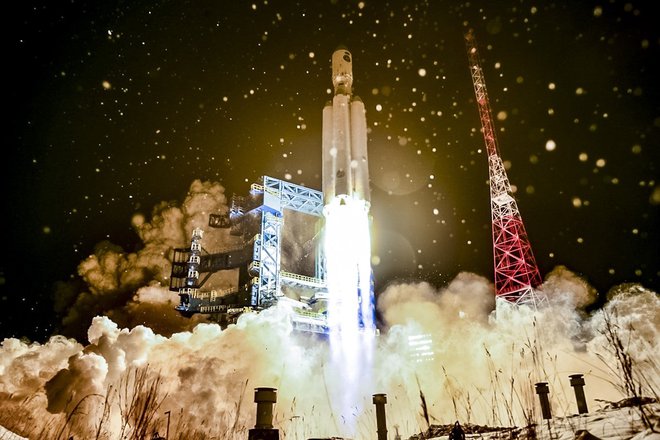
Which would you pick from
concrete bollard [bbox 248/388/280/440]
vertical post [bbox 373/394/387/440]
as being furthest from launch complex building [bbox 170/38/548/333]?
→ concrete bollard [bbox 248/388/280/440]

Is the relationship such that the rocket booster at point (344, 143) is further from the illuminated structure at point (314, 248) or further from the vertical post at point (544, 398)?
the vertical post at point (544, 398)

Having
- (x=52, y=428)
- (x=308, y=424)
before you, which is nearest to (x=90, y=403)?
(x=52, y=428)

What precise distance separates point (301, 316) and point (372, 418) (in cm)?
915

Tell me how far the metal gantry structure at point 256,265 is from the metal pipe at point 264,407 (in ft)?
74.8

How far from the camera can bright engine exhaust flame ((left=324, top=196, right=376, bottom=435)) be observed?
101 feet

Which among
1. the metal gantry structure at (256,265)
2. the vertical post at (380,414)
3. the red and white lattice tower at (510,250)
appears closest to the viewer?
the vertical post at (380,414)

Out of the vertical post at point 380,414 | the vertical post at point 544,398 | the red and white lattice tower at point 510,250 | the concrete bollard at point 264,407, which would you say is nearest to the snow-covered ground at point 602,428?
the vertical post at point 544,398

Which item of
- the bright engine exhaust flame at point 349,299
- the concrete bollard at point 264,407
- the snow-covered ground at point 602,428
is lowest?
the snow-covered ground at point 602,428

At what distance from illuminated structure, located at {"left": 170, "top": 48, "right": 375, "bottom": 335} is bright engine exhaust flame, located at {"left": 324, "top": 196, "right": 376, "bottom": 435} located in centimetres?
8

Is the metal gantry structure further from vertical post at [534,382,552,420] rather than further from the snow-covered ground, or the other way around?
the snow-covered ground

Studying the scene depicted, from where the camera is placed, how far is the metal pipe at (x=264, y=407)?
11211 mm

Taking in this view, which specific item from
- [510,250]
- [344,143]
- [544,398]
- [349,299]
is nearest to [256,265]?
[349,299]

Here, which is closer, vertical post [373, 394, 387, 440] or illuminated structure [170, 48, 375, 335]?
vertical post [373, 394, 387, 440]

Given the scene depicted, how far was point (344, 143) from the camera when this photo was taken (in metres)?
30.2
